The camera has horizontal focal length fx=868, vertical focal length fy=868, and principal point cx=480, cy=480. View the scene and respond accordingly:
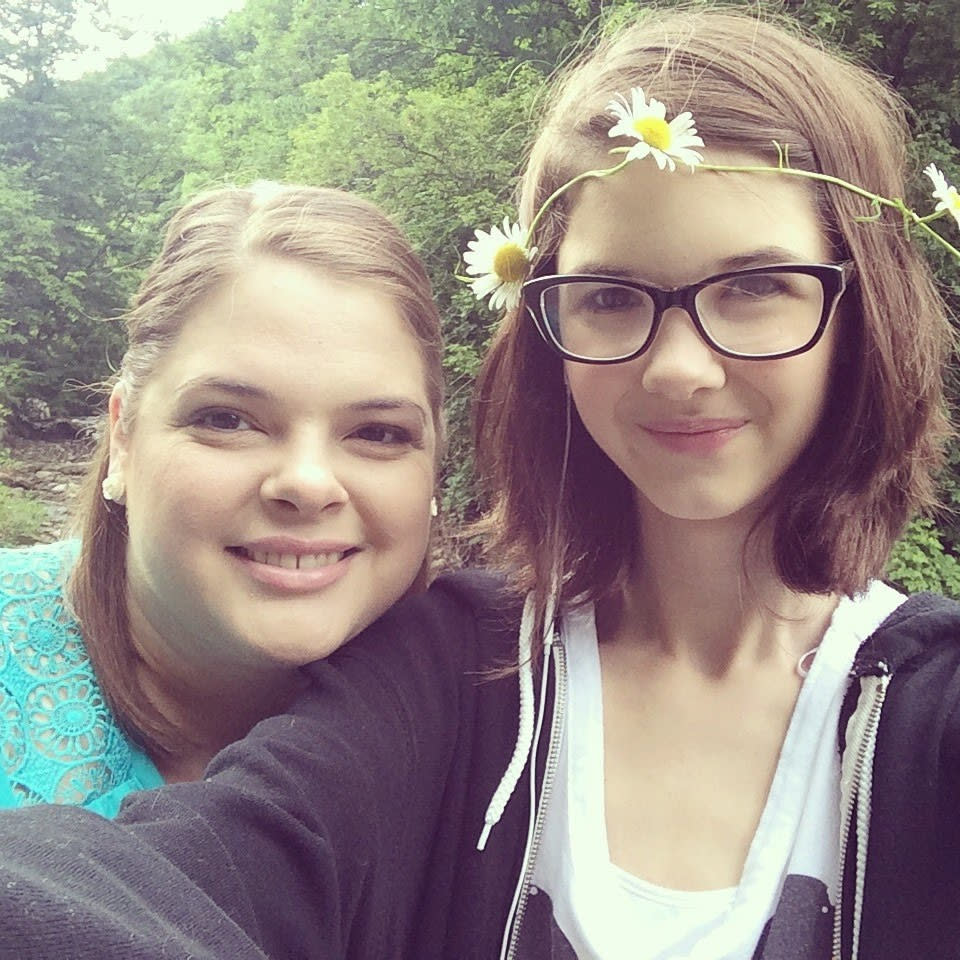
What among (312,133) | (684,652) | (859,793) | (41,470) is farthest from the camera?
(41,470)

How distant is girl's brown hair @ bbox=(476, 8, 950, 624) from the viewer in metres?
1.21

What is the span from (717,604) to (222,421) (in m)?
0.85

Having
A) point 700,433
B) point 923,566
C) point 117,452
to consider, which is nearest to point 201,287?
point 117,452

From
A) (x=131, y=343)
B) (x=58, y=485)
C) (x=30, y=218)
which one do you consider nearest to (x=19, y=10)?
(x=30, y=218)

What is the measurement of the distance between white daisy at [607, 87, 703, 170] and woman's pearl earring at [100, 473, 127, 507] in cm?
102

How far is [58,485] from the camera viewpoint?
654cm

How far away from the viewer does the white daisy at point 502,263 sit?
1.40m

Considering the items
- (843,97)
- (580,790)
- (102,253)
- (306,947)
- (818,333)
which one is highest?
(102,253)

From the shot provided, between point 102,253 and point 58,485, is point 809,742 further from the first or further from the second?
point 102,253

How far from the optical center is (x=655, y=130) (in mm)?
1123

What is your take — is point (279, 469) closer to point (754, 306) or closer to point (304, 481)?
point (304, 481)

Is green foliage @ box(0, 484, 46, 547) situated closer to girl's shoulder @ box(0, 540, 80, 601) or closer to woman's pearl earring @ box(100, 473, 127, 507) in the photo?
girl's shoulder @ box(0, 540, 80, 601)

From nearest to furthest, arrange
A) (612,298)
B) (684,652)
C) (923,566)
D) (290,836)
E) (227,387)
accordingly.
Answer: (290,836) < (612,298) < (227,387) < (684,652) < (923,566)

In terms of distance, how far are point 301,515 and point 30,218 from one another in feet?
27.5
